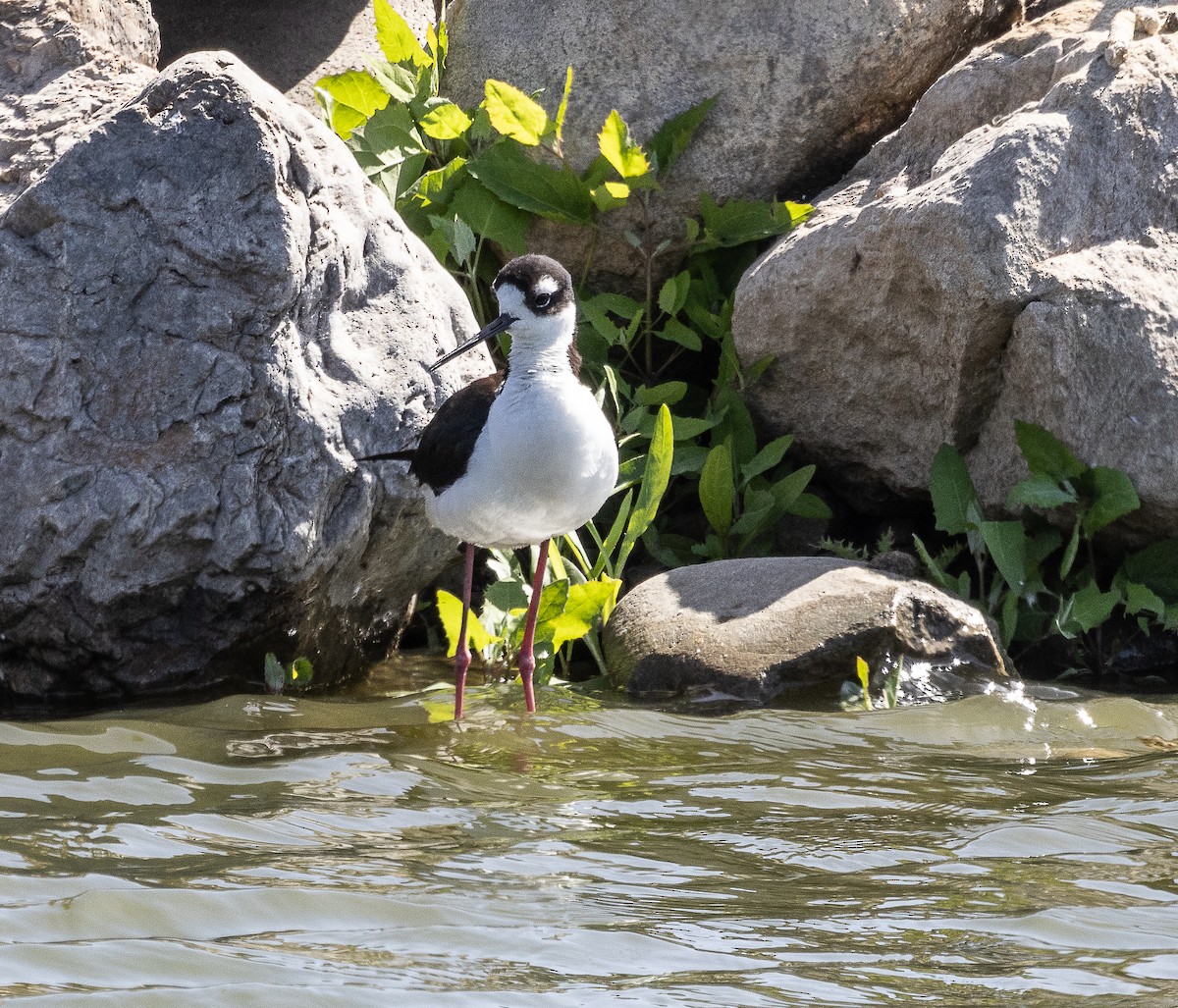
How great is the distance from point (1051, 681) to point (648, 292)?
2.91 meters

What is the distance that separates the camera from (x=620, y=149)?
7320 millimetres

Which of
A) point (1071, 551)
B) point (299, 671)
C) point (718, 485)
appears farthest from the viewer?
point (718, 485)

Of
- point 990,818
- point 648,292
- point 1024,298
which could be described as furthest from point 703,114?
point 990,818

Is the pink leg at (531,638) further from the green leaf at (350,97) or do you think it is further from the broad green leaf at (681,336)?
the green leaf at (350,97)

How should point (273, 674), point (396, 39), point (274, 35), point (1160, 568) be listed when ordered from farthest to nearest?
point (274, 35)
point (396, 39)
point (1160, 568)
point (273, 674)

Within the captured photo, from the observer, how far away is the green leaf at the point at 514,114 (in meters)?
7.41

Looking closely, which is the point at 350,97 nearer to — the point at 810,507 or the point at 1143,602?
the point at 810,507

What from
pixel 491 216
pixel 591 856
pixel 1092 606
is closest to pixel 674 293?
pixel 491 216

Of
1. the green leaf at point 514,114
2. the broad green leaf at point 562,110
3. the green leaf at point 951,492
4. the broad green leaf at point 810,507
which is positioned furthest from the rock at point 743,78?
the green leaf at point 951,492

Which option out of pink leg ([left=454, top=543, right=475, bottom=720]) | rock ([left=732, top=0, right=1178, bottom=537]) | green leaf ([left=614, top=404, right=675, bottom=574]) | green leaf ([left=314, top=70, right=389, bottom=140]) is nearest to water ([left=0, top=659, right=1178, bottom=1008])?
pink leg ([left=454, top=543, right=475, bottom=720])

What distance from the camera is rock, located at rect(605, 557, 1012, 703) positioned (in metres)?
5.83

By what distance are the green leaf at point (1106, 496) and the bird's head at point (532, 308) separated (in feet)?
7.95

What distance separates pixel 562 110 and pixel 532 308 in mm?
2396

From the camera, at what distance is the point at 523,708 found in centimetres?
588
